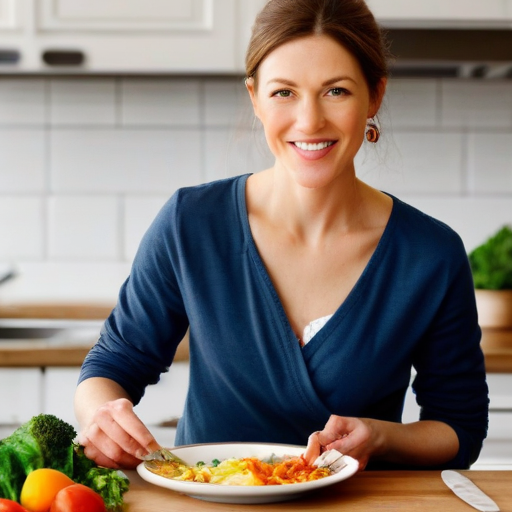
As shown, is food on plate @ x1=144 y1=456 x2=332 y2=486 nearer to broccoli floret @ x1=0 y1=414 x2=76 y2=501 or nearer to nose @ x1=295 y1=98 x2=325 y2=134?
broccoli floret @ x1=0 y1=414 x2=76 y2=501

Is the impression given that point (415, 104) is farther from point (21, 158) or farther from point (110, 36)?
point (21, 158)

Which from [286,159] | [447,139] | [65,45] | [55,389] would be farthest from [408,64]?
[55,389]

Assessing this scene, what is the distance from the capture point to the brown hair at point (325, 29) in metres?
1.19

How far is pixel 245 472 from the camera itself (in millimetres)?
908

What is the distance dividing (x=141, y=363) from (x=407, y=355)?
1.34 feet

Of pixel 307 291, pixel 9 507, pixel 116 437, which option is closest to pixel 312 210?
pixel 307 291

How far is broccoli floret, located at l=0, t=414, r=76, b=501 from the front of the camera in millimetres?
893

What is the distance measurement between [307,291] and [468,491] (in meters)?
0.46

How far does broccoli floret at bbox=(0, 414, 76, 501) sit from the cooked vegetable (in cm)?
145

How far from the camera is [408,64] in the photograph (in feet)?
7.07

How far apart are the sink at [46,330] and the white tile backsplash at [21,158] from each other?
52 centimetres

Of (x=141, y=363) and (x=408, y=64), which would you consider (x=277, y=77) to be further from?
(x=408, y=64)

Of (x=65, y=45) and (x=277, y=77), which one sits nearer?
(x=277, y=77)

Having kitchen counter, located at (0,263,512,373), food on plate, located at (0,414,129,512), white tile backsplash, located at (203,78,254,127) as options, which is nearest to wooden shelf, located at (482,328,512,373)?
kitchen counter, located at (0,263,512,373)
